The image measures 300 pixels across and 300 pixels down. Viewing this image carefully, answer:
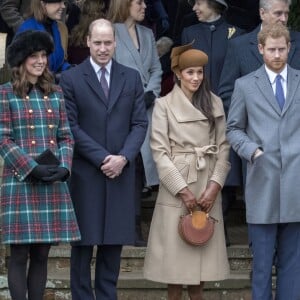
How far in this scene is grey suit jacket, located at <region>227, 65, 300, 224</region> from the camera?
803 cm

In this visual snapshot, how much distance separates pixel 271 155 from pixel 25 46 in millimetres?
1795

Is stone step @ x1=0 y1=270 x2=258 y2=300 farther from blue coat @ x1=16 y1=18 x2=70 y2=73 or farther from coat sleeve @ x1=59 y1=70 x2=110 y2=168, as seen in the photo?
blue coat @ x1=16 y1=18 x2=70 y2=73

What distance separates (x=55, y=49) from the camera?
30.6 ft

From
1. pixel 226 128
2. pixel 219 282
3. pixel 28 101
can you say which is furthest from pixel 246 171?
pixel 28 101

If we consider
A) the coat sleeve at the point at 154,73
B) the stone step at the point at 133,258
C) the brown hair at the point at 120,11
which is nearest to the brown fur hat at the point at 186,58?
the coat sleeve at the point at 154,73

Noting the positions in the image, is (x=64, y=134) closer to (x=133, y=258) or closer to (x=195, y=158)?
(x=195, y=158)

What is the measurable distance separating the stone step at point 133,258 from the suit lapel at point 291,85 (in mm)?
1627

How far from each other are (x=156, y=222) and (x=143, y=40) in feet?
5.72

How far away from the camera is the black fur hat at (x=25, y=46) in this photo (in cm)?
→ 793

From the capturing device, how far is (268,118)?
8109 millimetres

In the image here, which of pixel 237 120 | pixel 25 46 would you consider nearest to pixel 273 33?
pixel 237 120

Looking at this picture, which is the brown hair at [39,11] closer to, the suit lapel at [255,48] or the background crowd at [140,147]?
the background crowd at [140,147]

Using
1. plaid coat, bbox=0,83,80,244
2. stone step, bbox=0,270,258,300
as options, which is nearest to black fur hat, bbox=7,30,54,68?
plaid coat, bbox=0,83,80,244

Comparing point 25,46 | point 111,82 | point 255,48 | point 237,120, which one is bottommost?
point 237,120
